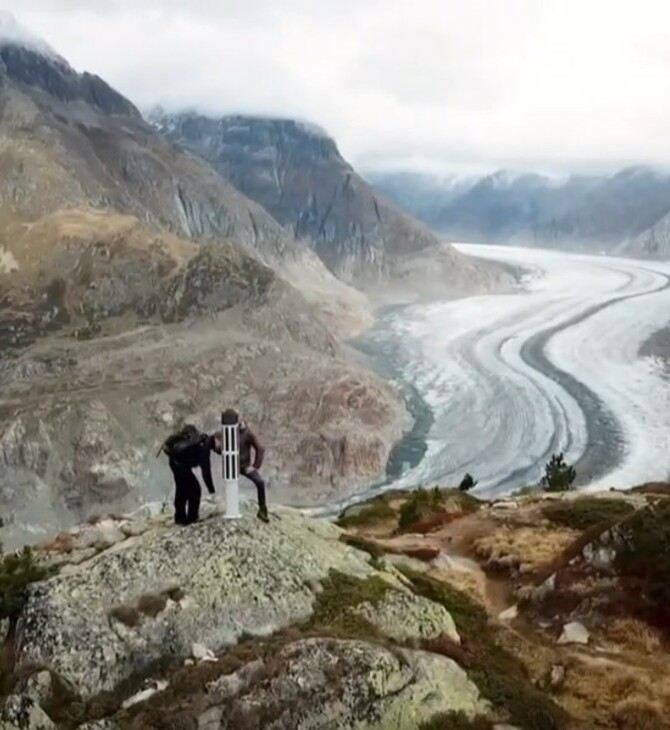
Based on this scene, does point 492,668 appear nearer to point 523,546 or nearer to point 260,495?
point 260,495

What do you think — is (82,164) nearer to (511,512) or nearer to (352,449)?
(352,449)

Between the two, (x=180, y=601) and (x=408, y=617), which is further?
(x=408, y=617)

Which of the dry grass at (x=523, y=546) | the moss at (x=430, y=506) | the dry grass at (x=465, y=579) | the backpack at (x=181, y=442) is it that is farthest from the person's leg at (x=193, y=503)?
the moss at (x=430, y=506)

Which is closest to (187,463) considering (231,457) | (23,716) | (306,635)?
(231,457)

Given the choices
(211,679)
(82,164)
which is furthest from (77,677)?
(82,164)

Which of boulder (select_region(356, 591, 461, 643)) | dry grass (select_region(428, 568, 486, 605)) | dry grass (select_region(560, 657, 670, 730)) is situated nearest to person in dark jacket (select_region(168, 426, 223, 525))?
boulder (select_region(356, 591, 461, 643))

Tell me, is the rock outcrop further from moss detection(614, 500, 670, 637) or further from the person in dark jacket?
moss detection(614, 500, 670, 637)

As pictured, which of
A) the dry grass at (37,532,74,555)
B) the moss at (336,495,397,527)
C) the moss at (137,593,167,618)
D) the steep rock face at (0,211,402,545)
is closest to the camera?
the moss at (137,593,167,618)
